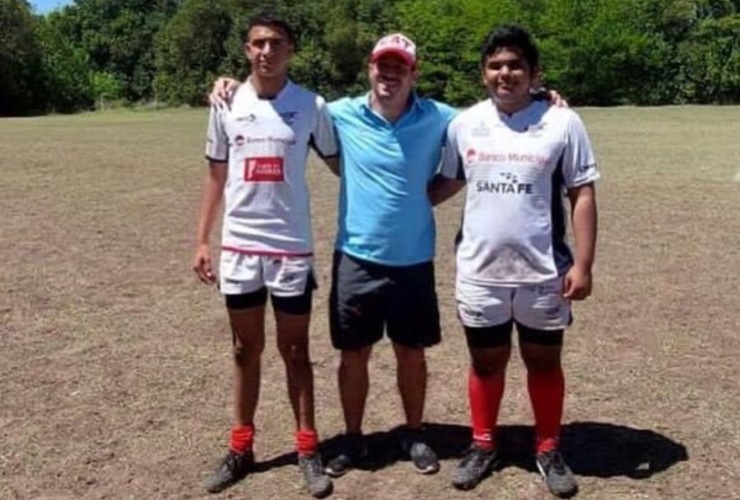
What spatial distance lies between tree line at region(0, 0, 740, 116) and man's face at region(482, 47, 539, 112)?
5314 cm

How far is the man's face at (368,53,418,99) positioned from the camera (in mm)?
4711

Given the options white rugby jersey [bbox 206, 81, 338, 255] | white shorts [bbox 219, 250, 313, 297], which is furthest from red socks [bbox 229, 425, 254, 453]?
white rugby jersey [bbox 206, 81, 338, 255]

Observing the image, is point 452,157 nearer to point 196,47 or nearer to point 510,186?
point 510,186

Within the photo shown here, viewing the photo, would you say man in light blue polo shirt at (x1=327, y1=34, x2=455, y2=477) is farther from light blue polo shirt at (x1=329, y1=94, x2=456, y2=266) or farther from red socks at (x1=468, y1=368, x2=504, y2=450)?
red socks at (x1=468, y1=368, x2=504, y2=450)

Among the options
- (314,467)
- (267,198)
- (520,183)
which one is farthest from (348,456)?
(520,183)

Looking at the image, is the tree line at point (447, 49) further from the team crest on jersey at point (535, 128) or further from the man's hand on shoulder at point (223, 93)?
the team crest on jersey at point (535, 128)

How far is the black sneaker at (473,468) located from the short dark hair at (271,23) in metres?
1.98

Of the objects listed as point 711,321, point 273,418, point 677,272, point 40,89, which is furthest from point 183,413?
point 40,89

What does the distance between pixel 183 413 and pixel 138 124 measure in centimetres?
3496

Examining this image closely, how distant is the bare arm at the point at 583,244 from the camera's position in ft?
15.1

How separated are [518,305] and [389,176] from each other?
772 millimetres

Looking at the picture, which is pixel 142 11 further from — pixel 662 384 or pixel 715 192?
pixel 662 384

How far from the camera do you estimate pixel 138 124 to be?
39.8m

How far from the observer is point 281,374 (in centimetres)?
677
